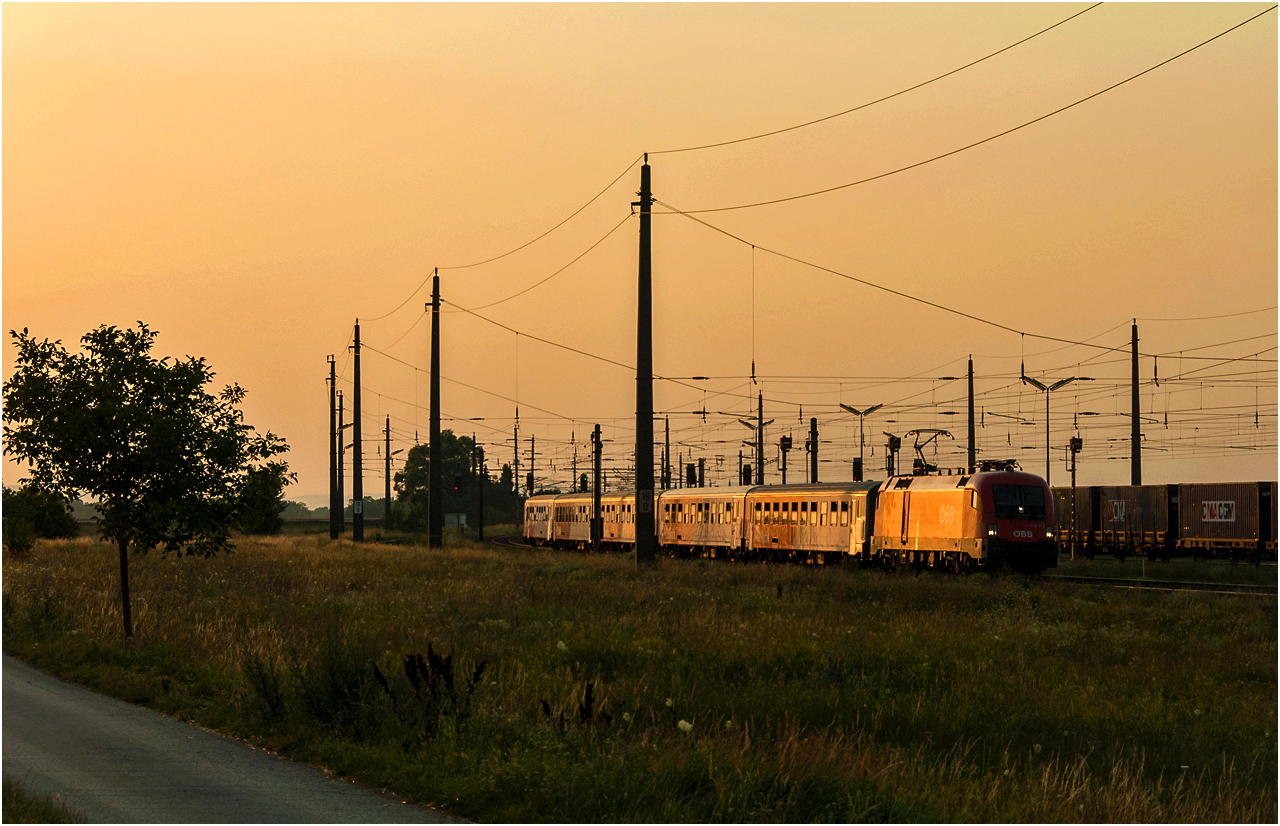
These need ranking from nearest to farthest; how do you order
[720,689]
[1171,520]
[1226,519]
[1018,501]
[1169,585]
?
[720,689]
[1169,585]
[1018,501]
[1226,519]
[1171,520]

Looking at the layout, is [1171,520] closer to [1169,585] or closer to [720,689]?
[1169,585]

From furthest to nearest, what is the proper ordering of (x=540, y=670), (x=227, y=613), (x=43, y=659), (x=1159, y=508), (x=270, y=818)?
1. (x=1159, y=508)
2. (x=227, y=613)
3. (x=43, y=659)
4. (x=540, y=670)
5. (x=270, y=818)

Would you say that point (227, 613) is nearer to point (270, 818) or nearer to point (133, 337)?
point (133, 337)

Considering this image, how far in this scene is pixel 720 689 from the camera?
589 inches

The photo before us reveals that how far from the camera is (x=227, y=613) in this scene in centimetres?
2192

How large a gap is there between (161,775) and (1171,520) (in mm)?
43402

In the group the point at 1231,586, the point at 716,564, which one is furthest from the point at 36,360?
the point at 1231,586

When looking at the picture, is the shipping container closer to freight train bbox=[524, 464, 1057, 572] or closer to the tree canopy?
freight train bbox=[524, 464, 1057, 572]

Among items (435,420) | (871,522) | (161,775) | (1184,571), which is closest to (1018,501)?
(871,522)

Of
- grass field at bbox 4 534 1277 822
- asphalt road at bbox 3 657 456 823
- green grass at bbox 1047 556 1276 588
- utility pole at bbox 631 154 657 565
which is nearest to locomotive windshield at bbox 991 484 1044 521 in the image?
green grass at bbox 1047 556 1276 588

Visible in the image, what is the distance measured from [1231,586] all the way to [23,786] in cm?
2961

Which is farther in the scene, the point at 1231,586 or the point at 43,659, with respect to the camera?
the point at 1231,586

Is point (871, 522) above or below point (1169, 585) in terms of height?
above

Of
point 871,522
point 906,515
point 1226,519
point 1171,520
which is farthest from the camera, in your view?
point 1171,520
